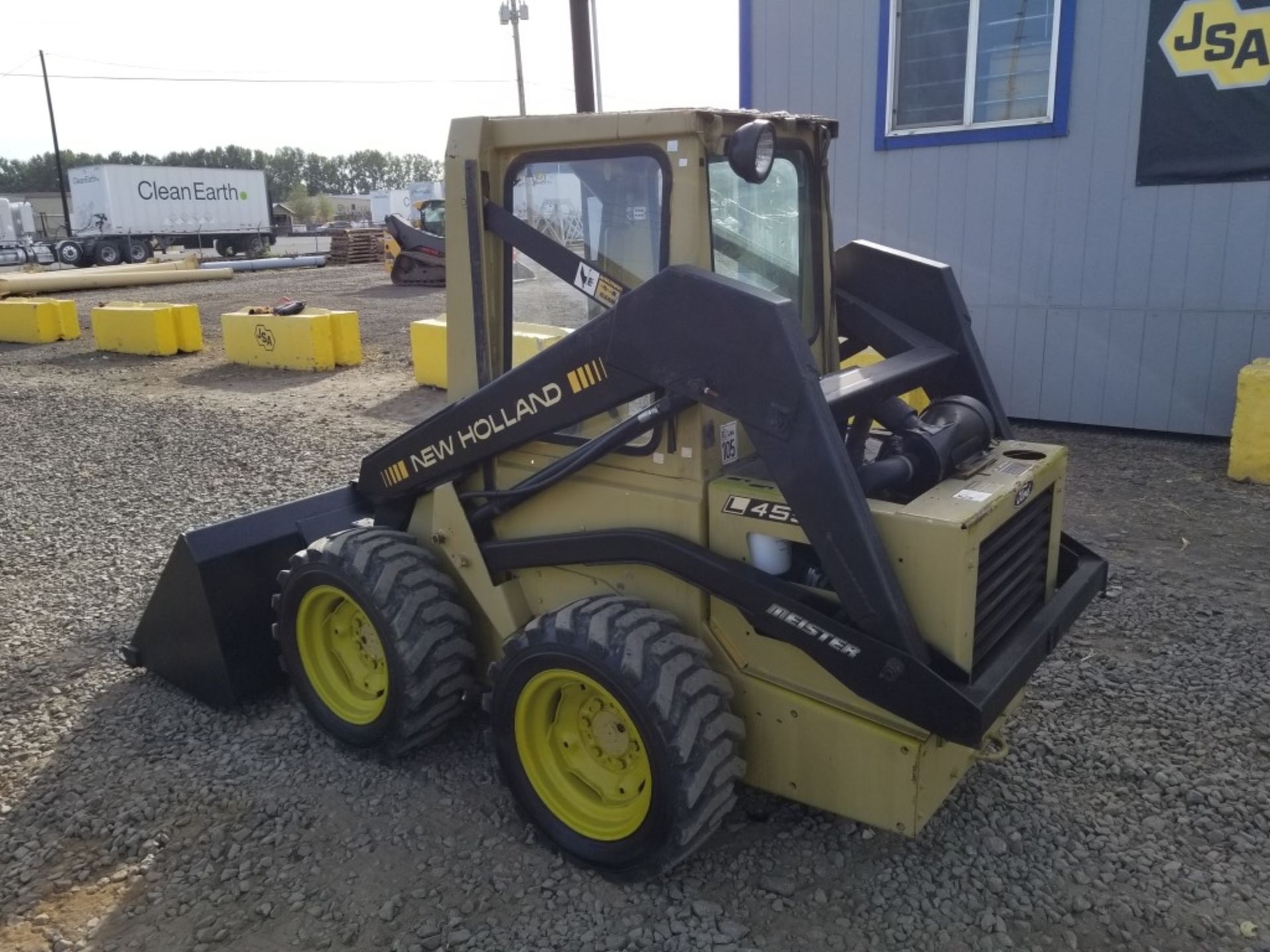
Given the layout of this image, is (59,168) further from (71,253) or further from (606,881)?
(606,881)

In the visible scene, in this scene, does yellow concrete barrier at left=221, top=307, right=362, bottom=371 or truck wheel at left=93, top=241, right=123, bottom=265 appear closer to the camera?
yellow concrete barrier at left=221, top=307, right=362, bottom=371

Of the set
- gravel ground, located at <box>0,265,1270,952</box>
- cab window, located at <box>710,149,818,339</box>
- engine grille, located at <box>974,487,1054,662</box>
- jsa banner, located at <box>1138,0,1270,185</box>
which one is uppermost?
jsa banner, located at <box>1138,0,1270,185</box>

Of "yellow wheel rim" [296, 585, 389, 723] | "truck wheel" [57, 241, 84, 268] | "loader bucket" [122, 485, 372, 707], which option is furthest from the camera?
"truck wheel" [57, 241, 84, 268]

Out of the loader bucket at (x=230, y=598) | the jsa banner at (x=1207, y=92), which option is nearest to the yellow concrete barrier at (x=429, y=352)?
the loader bucket at (x=230, y=598)

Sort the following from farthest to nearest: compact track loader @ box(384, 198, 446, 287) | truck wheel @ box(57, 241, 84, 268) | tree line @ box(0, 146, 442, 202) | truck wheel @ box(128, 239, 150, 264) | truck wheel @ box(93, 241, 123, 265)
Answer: tree line @ box(0, 146, 442, 202) → truck wheel @ box(128, 239, 150, 264) → truck wheel @ box(93, 241, 123, 265) → truck wheel @ box(57, 241, 84, 268) → compact track loader @ box(384, 198, 446, 287)

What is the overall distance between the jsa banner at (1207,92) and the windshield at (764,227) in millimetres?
5237

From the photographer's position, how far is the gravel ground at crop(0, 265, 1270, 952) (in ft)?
9.71

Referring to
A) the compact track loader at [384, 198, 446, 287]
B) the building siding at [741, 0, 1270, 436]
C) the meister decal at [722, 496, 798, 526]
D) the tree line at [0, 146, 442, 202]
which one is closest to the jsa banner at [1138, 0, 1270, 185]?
the building siding at [741, 0, 1270, 436]

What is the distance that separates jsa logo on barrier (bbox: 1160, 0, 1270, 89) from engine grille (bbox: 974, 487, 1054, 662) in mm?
5457

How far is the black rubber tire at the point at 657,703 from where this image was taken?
2.80 m

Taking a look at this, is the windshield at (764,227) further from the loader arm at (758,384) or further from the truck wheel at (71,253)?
the truck wheel at (71,253)

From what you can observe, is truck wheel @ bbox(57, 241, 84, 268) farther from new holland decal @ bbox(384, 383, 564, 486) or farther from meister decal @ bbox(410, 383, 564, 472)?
meister decal @ bbox(410, 383, 564, 472)

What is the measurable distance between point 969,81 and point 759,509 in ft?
21.2

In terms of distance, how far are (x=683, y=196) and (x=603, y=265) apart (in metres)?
0.39
